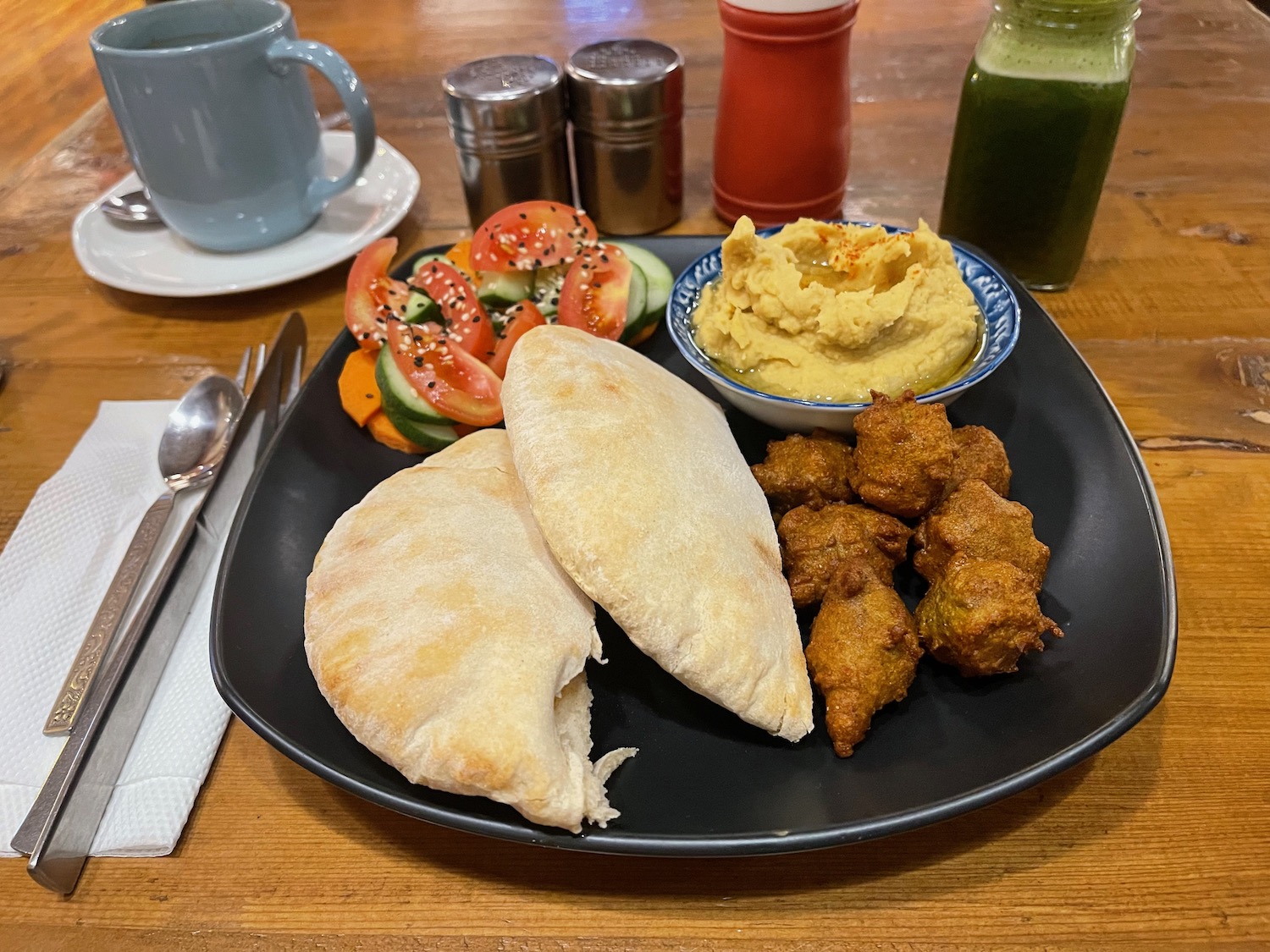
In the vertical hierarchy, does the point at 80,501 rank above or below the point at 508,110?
below

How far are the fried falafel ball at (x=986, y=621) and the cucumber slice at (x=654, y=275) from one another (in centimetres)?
148

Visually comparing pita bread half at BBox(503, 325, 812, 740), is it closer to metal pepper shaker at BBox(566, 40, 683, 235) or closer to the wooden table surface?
the wooden table surface

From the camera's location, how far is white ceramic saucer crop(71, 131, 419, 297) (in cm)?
345

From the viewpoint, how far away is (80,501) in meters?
2.61

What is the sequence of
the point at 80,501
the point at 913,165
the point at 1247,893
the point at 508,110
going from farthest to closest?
the point at 913,165, the point at 508,110, the point at 80,501, the point at 1247,893

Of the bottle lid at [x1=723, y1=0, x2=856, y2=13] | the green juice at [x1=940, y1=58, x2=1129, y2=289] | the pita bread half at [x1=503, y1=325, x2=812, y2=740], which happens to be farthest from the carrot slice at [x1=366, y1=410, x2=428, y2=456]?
the green juice at [x1=940, y1=58, x2=1129, y2=289]

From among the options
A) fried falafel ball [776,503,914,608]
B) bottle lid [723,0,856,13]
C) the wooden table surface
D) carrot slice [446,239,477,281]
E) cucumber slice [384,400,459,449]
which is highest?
bottle lid [723,0,856,13]

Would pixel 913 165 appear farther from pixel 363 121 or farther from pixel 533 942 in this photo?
pixel 533 942

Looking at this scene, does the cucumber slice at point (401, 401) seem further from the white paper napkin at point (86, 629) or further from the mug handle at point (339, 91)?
the mug handle at point (339, 91)

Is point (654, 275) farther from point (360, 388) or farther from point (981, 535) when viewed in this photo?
point (981, 535)

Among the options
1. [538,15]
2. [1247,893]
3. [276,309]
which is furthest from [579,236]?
[538,15]

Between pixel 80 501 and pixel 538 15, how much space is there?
15.9 feet

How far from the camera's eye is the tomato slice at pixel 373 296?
→ 291cm

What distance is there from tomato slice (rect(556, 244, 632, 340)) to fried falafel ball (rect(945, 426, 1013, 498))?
1161 mm
